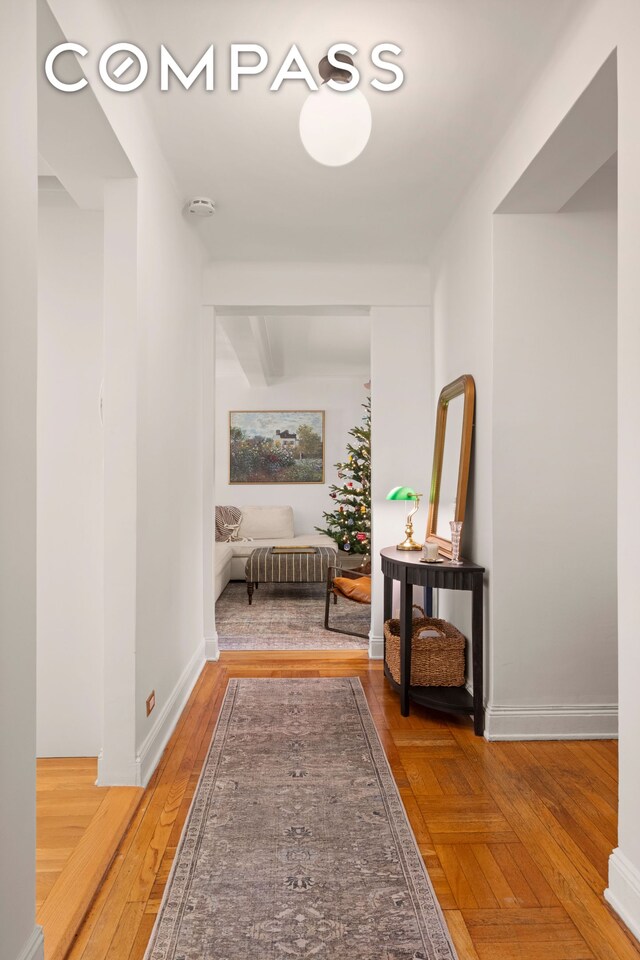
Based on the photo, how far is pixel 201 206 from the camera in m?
3.58

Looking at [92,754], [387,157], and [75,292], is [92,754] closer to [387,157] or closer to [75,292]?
[75,292]

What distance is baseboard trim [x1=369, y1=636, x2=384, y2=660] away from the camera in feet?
14.9

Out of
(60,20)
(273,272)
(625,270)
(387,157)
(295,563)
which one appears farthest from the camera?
(295,563)

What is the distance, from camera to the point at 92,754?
9.57ft

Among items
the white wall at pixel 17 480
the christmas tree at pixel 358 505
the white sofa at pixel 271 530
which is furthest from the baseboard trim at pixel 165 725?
the white sofa at pixel 271 530

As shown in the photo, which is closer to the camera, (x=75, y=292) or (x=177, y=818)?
(x=177, y=818)

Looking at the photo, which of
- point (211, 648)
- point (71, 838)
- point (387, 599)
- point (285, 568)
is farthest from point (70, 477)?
point (285, 568)

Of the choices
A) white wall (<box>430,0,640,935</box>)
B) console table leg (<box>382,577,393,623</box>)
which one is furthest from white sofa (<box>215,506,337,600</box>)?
→ white wall (<box>430,0,640,935</box>)

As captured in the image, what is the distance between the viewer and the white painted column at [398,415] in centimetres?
460

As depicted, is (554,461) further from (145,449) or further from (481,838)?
(145,449)

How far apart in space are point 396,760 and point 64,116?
106 inches

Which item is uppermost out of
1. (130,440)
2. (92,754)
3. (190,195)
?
(190,195)

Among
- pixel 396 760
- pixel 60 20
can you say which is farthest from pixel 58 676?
pixel 60 20

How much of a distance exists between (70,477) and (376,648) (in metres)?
2.45
